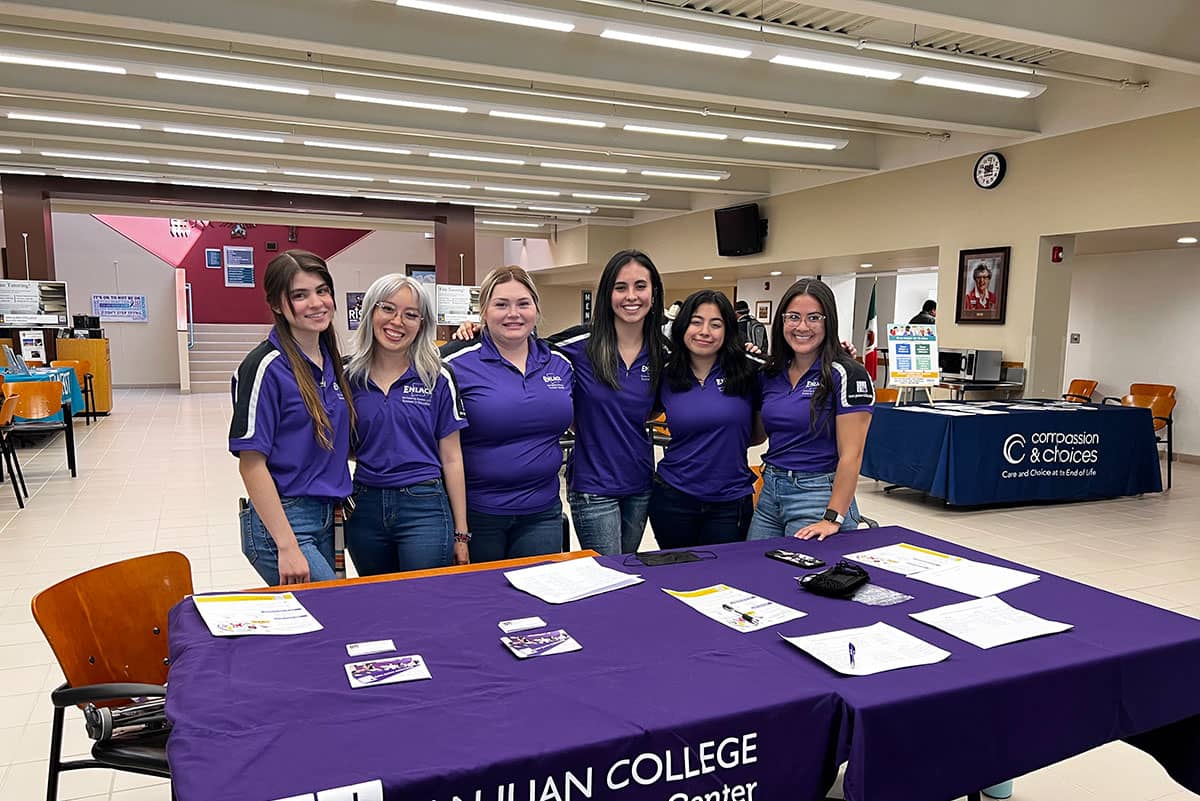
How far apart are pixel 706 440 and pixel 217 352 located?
1811 centimetres

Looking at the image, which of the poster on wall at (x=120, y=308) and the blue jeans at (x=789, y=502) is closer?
the blue jeans at (x=789, y=502)

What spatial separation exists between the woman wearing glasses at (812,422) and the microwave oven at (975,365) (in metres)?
6.84

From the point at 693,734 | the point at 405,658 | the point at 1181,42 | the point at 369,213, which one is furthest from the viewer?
the point at 369,213

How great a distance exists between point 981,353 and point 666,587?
8286 millimetres

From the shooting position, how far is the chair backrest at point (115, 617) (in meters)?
1.82

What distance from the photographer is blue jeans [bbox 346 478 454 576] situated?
95.0 inches

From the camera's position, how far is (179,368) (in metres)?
18.0

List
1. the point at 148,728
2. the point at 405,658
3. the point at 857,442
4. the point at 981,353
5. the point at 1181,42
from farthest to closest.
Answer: the point at 981,353, the point at 1181,42, the point at 857,442, the point at 148,728, the point at 405,658

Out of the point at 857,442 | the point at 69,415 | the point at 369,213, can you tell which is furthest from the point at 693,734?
the point at 369,213

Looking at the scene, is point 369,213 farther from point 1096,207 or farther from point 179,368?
point 1096,207

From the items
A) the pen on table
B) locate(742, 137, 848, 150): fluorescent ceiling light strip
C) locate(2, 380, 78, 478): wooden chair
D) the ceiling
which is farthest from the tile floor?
locate(742, 137, 848, 150): fluorescent ceiling light strip

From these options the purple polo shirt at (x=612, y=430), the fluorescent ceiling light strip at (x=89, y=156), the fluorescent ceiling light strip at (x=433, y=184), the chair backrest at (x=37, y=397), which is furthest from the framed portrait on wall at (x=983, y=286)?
the fluorescent ceiling light strip at (x=89, y=156)

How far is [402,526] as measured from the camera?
7.97 ft

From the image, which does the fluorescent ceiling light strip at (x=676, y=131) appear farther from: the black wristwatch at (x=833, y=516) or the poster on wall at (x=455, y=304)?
the black wristwatch at (x=833, y=516)
